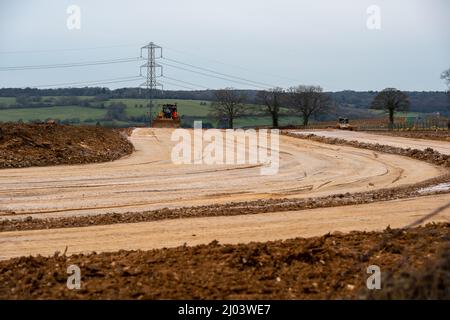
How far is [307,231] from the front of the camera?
13.4 meters

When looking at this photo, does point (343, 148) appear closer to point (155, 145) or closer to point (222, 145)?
point (222, 145)

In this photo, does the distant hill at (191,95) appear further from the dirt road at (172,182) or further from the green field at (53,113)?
the dirt road at (172,182)

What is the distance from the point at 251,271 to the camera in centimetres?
842

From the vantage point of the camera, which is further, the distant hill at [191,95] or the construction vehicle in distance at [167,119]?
the distant hill at [191,95]

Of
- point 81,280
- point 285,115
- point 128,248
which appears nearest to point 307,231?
point 128,248

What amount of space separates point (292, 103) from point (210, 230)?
92.8 m

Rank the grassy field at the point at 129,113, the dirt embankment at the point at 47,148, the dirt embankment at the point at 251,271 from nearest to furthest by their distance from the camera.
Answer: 1. the dirt embankment at the point at 251,271
2. the dirt embankment at the point at 47,148
3. the grassy field at the point at 129,113

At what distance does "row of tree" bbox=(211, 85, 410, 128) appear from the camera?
101 meters

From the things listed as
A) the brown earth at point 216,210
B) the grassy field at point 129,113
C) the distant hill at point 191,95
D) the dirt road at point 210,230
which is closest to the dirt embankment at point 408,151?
the brown earth at point 216,210

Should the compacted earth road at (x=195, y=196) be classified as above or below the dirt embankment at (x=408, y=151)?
below

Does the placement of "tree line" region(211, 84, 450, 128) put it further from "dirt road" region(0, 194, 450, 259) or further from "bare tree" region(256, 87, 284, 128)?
"dirt road" region(0, 194, 450, 259)

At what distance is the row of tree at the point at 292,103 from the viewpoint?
101312 millimetres

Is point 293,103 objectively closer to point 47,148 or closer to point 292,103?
point 292,103

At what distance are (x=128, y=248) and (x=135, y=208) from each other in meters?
6.74
